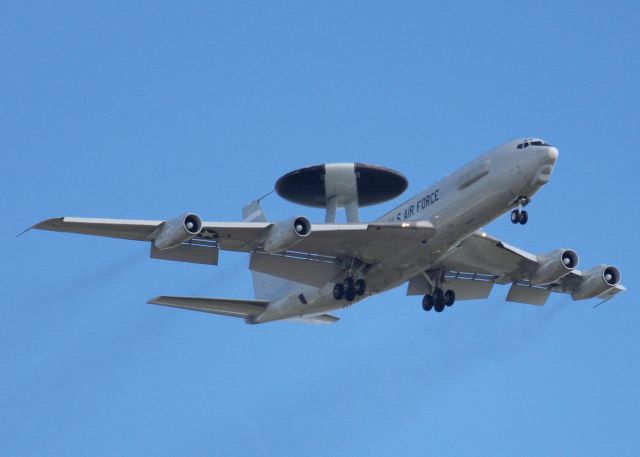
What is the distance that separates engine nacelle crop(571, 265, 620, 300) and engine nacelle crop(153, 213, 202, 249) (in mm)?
23702

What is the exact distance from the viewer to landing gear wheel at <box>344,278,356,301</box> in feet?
206

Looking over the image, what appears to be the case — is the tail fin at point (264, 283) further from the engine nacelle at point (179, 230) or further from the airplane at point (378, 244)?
the engine nacelle at point (179, 230)

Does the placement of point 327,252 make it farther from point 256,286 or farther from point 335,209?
point 256,286

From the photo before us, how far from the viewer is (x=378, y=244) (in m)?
60.9

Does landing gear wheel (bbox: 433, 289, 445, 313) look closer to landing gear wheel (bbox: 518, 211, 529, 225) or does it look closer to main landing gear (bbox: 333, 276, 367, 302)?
main landing gear (bbox: 333, 276, 367, 302)

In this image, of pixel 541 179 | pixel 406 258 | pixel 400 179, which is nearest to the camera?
pixel 541 179

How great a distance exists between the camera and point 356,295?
63.5 meters

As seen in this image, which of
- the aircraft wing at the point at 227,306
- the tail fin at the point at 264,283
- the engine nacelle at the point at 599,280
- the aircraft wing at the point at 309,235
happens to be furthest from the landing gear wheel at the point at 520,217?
the aircraft wing at the point at 227,306

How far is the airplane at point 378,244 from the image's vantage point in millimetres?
57156

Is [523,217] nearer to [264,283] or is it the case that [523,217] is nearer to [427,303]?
[427,303]

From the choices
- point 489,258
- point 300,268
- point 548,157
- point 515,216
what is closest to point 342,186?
point 300,268

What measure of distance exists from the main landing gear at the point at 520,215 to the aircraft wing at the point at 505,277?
649 cm

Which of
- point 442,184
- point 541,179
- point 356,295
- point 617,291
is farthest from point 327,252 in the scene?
point 617,291

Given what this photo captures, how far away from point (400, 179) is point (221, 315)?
11.8 meters
